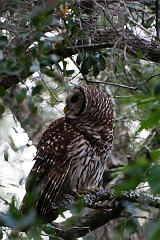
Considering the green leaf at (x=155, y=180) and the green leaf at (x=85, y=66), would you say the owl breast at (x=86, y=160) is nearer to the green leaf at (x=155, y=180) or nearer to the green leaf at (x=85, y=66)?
the green leaf at (x=85, y=66)

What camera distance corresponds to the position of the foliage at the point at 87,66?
62.5 inches

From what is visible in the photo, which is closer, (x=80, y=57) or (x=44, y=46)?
(x=44, y=46)

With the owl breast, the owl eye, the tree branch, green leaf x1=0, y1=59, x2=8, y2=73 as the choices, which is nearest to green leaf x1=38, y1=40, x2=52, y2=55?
green leaf x1=0, y1=59, x2=8, y2=73

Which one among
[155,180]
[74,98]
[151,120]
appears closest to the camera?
[155,180]

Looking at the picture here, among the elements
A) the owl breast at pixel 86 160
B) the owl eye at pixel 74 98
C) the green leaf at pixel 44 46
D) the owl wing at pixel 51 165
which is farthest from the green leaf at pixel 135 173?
the owl eye at pixel 74 98

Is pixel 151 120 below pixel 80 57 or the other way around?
the other way around

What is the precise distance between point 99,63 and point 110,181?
1362mm

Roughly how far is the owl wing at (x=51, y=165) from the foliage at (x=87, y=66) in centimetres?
15

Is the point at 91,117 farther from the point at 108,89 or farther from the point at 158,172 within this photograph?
the point at 158,172

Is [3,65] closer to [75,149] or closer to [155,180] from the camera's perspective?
[155,180]

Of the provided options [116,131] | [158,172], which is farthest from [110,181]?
[158,172]

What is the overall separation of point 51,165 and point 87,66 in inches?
21.0

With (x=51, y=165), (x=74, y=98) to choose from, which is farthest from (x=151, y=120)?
(x=74, y=98)

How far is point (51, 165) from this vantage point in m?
3.26
